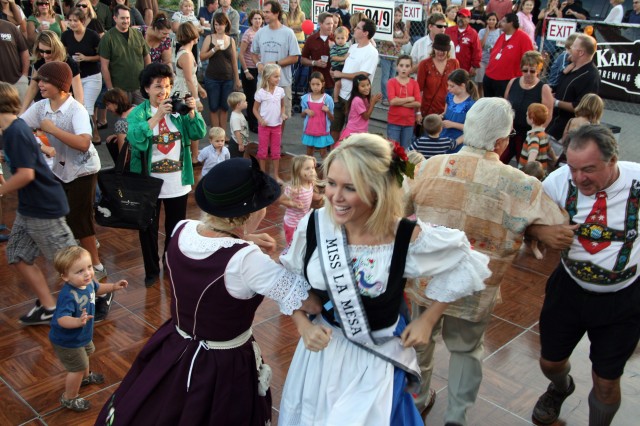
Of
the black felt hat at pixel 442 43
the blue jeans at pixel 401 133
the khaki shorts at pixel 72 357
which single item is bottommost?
the khaki shorts at pixel 72 357

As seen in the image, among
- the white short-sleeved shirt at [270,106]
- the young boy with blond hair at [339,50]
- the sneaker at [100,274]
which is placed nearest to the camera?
the sneaker at [100,274]

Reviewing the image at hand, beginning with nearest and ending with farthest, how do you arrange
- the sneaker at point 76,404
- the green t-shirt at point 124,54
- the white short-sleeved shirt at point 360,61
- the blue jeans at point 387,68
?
the sneaker at point 76,404
the green t-shirt at point 124,54
the white short-sleeved shirt at point 360,61
the blue jeans at point 387,68

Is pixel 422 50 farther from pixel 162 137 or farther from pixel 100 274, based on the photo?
pixel 100 274

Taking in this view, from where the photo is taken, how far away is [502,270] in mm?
3324

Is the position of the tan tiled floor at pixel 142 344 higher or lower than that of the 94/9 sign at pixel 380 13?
lower

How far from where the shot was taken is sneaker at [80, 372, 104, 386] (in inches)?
160

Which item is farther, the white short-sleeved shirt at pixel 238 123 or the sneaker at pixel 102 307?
the white short-sleeved shirt at pixel 238 123

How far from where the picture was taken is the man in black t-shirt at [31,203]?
422 centimetres

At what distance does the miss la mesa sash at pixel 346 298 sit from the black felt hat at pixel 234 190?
0.28 m

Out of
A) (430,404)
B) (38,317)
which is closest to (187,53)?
(38,317)

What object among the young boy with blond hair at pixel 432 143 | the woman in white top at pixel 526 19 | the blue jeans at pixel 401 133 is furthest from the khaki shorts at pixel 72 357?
the woman in white top at pixel 526 19

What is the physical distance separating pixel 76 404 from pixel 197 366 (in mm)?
1535

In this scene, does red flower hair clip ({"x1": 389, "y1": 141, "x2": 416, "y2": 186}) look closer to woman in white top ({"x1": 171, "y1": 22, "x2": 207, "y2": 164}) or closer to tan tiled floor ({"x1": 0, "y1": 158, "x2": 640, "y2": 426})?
tan tiled floor ({"x1": 0, "y1": 158, "x2": 640, "y2": 426})

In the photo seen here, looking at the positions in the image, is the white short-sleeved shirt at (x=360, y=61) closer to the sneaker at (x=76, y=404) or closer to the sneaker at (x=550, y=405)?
the sneaker at (x=550, y=405)
